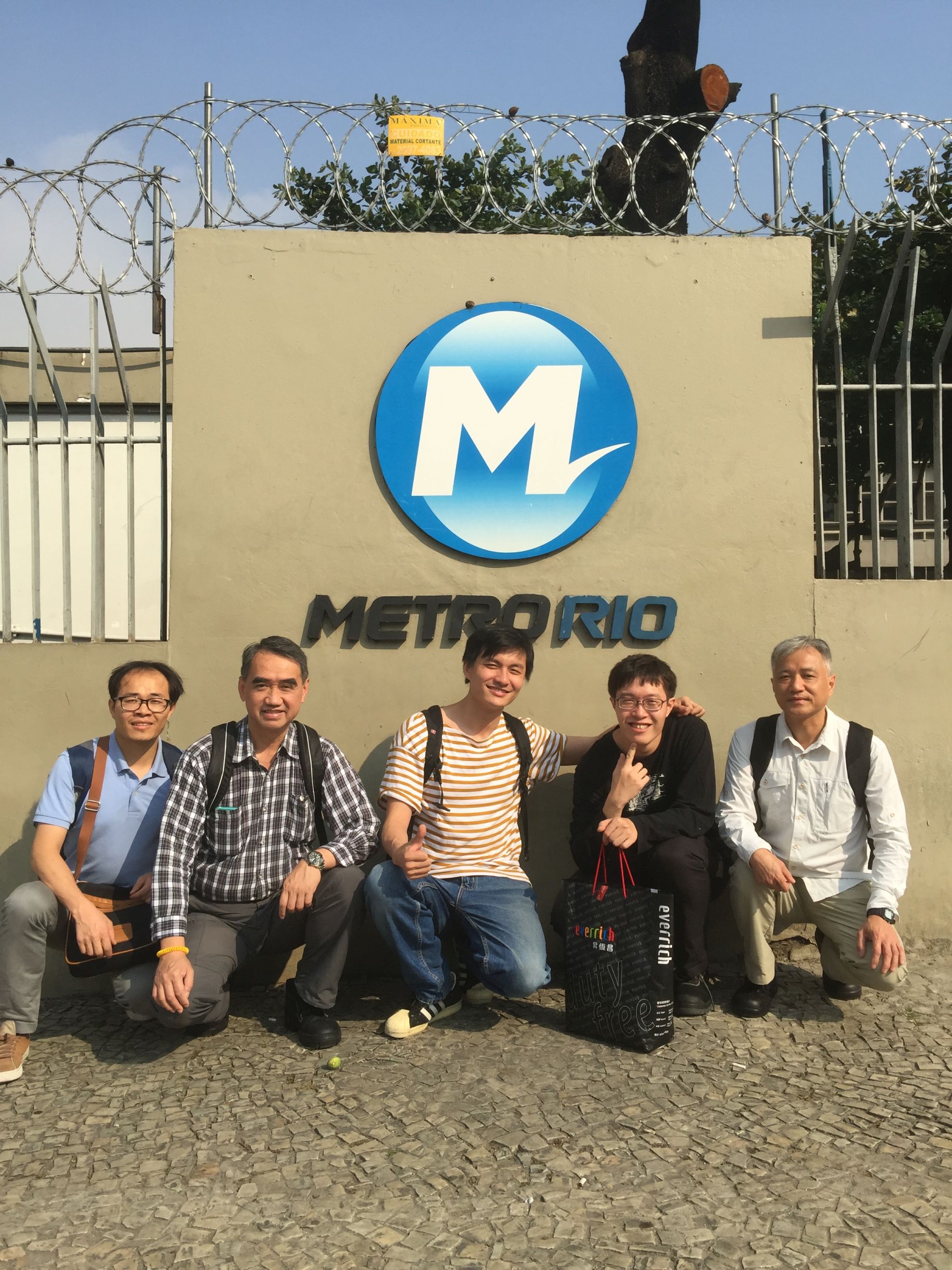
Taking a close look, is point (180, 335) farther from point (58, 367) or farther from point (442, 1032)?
point (442, 1032)

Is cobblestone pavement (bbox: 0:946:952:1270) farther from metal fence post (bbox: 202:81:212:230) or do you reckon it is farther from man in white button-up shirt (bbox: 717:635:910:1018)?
metal fence post (bbox: 202:81:212:230)

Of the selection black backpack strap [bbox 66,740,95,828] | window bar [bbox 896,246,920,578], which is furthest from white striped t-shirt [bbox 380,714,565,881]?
window bar [bbox 896,246,920,578]

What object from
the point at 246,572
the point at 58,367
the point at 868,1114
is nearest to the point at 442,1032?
the point at 868,1114

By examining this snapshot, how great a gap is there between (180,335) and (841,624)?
3.18m

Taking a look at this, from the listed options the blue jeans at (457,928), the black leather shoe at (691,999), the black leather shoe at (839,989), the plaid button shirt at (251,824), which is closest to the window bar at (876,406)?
the black leather shoe at (839,989)

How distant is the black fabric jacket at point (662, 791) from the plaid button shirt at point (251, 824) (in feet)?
2.66

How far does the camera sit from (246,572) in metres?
4.55

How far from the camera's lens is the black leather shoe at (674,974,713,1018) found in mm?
3889

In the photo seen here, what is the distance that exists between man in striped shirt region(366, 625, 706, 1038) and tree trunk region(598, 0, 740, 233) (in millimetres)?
2092

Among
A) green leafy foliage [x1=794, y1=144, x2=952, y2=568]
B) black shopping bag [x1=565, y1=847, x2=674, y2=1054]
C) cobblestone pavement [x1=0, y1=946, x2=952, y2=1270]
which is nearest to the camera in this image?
cobblestone pavement [x1=0, y1=946, x2=952, y2=1270]

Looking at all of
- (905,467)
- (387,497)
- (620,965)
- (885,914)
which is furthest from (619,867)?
(905,467)

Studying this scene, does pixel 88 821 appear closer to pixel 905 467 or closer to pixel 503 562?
pixel 503 562

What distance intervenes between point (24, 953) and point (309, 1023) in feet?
3.31

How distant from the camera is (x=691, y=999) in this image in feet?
12.8
